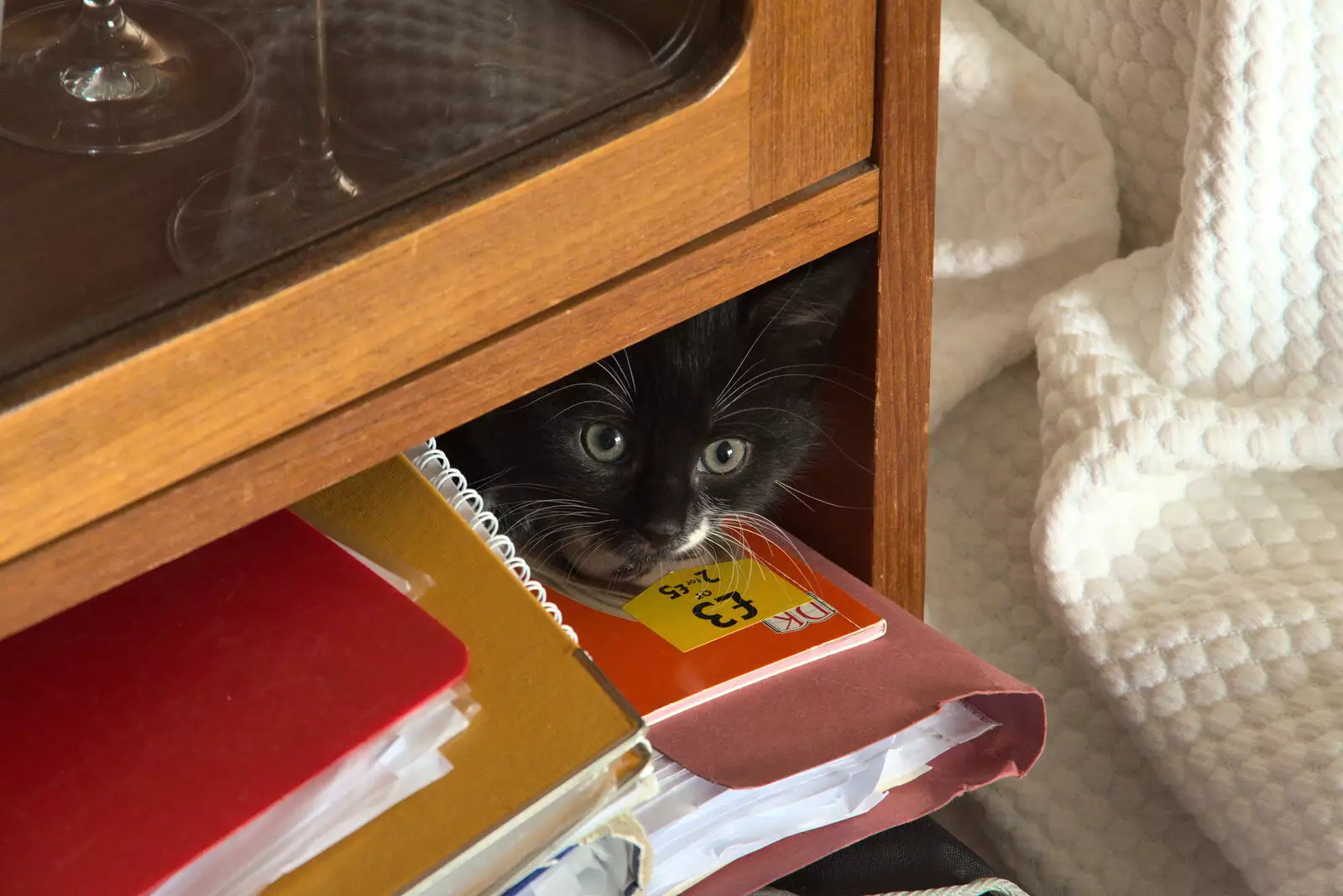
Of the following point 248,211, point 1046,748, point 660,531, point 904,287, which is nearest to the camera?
point 248,211

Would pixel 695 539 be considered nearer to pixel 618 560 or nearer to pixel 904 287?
pixel 618 560

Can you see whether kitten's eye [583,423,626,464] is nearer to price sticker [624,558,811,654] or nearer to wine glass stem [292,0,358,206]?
price sticker [624,558,811,654]

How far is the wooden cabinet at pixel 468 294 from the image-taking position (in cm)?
43

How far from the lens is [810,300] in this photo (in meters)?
0.69

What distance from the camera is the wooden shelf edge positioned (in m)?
0.44

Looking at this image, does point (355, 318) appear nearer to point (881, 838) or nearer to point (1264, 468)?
point (881, 838)

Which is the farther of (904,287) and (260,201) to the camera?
(904,287)

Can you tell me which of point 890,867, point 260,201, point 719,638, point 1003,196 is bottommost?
point 890,867

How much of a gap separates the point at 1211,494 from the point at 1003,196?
25 cm

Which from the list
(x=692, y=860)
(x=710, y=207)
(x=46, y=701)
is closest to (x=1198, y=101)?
(x=710, y=207)

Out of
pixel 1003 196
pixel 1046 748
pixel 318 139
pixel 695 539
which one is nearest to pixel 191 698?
pixel 318 139

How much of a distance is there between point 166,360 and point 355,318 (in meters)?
0.06

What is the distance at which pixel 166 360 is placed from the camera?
43cm

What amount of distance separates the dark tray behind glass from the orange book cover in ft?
0.83
